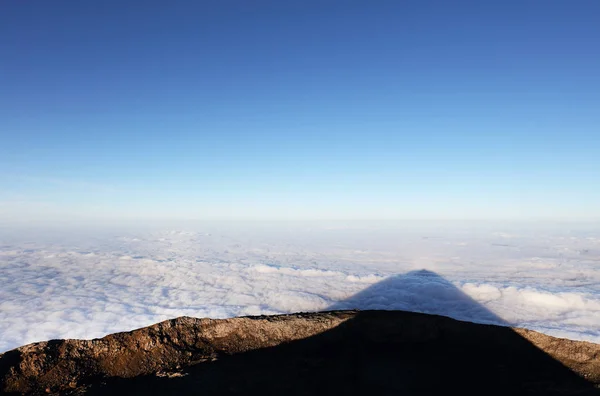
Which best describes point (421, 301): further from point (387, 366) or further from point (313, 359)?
point (313, 359)

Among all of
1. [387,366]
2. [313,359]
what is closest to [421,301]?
[387,366]

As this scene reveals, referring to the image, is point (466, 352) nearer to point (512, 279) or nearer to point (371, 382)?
point (371, 382)

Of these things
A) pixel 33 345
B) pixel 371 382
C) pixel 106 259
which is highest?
pixel 33 345

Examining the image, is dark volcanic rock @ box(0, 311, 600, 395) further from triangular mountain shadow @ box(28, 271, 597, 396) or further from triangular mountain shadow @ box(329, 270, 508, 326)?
triangular mountain shadow @ box(329, 270, 508, 326)

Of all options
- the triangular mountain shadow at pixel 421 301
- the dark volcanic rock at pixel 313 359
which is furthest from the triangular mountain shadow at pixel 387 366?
the triangular mountain shadow at pixel 421 301

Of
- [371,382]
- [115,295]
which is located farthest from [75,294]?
[371,382]

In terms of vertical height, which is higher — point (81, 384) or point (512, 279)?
point (81, 384)

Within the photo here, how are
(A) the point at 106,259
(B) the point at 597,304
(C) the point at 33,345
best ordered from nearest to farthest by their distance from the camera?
(C) the point at 33,345
(B) the point at 597,304
(A) the point at 106,259
